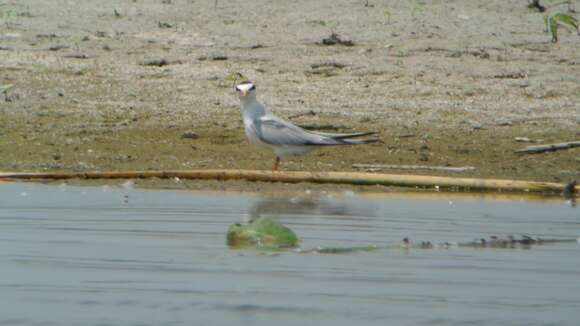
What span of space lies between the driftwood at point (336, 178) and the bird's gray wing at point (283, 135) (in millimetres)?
717

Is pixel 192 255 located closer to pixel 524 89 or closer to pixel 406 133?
pixel 406 133

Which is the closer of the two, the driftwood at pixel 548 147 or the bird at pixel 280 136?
the bird at pixel 280 136

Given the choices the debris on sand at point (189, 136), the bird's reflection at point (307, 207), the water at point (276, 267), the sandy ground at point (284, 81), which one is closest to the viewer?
the water at point (276, 267)

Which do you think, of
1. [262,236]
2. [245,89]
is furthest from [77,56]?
[262,236]

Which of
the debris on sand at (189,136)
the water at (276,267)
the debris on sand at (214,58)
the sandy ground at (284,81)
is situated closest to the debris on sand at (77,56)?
the sandy ground at (284,81)

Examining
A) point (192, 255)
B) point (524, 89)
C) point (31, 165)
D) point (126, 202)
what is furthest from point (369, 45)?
point (192, 255)

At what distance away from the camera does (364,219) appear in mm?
7914

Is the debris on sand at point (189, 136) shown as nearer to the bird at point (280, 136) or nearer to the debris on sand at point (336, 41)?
the bird at point (280, 136)

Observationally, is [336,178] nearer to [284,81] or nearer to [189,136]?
[189,136]

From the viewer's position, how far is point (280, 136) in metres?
10.2

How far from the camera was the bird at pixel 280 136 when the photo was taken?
33.5 feet

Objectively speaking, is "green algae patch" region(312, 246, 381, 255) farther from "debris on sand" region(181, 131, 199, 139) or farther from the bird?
"debris on sand" region(181, 131, 199, 139)

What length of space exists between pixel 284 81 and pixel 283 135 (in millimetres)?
2355

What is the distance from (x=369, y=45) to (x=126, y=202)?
16.8ft
